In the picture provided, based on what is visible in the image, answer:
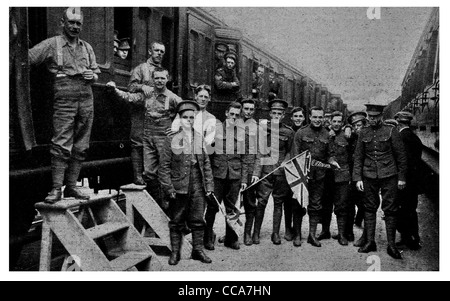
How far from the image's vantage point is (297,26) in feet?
14.7

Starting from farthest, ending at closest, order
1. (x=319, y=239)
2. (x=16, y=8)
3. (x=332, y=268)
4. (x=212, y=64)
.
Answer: (x=212, y=64) < (x=319, y=239) < (x=332, y=268) < (x=16, y=8)

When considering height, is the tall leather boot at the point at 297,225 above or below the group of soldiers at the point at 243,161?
below

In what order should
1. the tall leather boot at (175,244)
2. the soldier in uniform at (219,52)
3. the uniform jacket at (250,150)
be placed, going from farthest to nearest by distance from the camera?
1. the soldier in uniform at (219,52)
2. the uniform jacket at (250,150)
3. the tall leather boot at (175,244)

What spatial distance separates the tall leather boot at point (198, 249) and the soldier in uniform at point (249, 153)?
2.65ft

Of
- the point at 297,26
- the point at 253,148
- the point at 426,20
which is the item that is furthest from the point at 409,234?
the point at 297,26

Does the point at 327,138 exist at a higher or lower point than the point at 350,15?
lower

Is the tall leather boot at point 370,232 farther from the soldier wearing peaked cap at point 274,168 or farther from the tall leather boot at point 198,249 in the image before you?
the tall leather boot at point 198,249

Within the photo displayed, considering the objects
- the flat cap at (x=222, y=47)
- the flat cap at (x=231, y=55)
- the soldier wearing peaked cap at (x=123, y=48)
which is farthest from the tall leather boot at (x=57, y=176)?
the flat cap at (x=222, y=47)

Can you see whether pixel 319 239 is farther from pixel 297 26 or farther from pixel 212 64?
pixel 212 64

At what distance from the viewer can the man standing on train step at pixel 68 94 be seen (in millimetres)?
3484

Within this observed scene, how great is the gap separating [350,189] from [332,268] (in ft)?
4.08

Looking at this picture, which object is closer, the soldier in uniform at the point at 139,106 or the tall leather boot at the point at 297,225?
the soldier in uniform at the point at 139,106

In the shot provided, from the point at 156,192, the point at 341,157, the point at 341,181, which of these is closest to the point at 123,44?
the point at 156,192

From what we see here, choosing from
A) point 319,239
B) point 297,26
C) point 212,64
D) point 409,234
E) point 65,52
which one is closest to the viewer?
point 65,52
